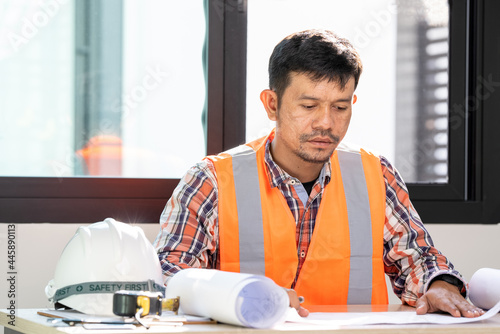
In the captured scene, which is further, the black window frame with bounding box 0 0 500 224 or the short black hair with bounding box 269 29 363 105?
the black window frame with bounding box 0 0 500 224

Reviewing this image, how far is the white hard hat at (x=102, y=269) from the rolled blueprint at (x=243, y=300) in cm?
18

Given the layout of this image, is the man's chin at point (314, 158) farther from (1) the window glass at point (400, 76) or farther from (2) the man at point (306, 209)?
(1) the window glass at point (400, 76)

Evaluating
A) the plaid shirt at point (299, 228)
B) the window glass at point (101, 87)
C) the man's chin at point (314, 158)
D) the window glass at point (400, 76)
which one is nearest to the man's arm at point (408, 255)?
the plaid shirt at point (299, 228)

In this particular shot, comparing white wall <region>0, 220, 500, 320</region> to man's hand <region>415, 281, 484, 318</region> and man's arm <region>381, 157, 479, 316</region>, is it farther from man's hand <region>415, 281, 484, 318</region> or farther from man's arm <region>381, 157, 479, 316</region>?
man's hand <region>415, 281, 484, 318</region>

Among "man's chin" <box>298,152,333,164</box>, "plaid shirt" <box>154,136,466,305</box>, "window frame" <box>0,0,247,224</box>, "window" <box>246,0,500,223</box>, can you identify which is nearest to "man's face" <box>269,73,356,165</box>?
"man's chin" <box>298,152,333,164</box>

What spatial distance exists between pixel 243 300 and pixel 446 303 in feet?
2.00

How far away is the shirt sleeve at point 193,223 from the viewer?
82.6 inches

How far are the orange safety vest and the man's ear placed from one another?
0.11 metres

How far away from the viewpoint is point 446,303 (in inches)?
71.5

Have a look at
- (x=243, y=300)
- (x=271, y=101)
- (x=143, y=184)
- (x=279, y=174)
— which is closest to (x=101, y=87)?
(x=143, y=184)

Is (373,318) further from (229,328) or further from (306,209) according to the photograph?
(306,209)

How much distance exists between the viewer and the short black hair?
7.17 feet

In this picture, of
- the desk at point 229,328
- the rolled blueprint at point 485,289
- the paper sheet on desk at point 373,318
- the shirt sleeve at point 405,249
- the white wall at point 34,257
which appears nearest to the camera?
the desk at point 229,328

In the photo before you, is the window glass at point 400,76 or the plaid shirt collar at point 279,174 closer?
the plaid shirt collar at point 279,174
